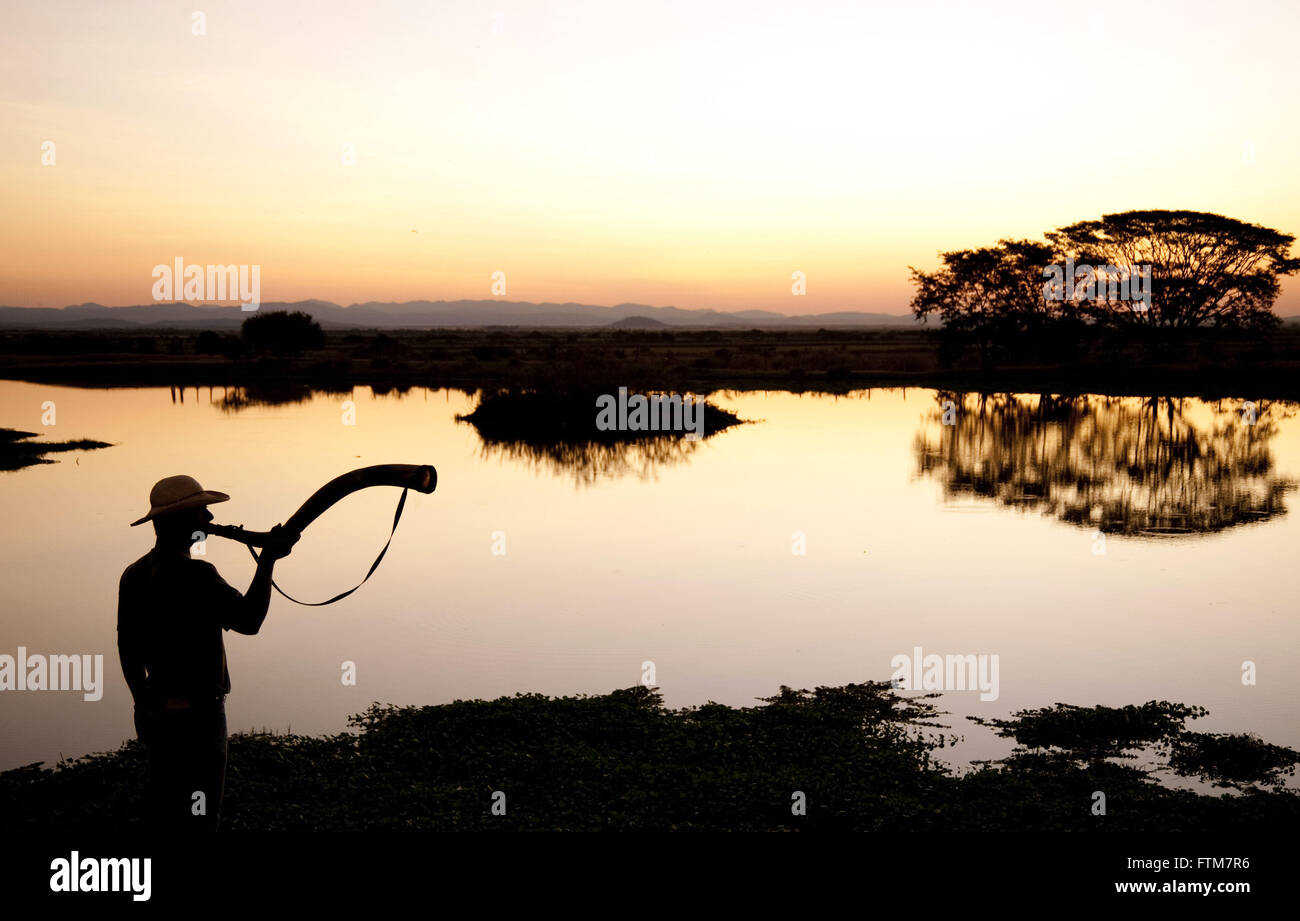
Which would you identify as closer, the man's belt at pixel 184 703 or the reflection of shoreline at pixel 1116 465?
the man's belt at pixel 184 703

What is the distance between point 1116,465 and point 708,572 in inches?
537

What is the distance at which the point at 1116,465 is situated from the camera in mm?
22625

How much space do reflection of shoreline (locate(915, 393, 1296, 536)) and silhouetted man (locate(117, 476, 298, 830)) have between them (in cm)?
1406

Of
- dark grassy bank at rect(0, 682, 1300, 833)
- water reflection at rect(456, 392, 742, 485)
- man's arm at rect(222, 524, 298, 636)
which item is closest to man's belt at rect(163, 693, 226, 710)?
man's arm at rect(222, 524, 298, 636)

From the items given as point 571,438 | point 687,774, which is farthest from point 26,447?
point 687,774

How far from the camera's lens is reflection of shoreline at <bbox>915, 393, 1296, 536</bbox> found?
17.1m

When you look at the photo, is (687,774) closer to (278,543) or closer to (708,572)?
(278,543)

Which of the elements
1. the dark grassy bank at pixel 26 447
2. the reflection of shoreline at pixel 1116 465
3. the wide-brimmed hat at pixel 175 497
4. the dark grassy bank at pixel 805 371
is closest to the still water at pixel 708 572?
the reflection of shoreline at pixel 1116 465

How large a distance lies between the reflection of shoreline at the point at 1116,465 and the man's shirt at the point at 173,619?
46.2 ft

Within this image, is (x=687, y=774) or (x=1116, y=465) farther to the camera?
(x=1116, y=465)

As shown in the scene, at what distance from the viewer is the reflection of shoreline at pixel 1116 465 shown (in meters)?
17.1

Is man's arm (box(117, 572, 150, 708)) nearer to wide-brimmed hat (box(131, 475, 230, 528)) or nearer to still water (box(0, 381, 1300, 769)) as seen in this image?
wide-brimmed hat (box(131, 475, 230, 528))

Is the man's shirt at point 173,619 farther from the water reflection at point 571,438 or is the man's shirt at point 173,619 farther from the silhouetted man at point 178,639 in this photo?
the water reflection at point 571,438

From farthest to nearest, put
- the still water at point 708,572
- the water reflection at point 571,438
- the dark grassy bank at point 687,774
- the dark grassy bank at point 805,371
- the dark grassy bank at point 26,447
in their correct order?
the dark grassy bank at point 805,371, the water reflection at point 571,438, the dark grassy bank at point 26,447, the still water at point 708,572, the dark grassy bank at point 687,774
